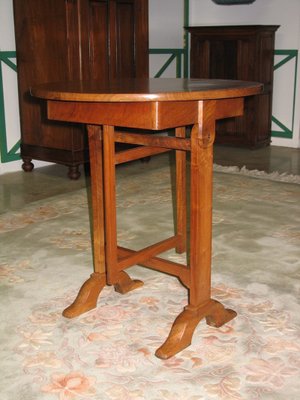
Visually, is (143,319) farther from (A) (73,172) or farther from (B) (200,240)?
(A) (73,172)

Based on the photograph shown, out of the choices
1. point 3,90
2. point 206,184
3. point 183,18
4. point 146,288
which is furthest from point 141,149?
point 183,18

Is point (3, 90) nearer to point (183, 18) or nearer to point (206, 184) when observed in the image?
point (183, 18)

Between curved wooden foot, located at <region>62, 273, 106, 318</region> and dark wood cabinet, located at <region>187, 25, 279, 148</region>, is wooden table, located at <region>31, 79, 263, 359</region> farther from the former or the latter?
dark wood cabinet, located at <region>187, 25, 279, 148</region>

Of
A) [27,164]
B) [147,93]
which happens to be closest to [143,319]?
[147,93]

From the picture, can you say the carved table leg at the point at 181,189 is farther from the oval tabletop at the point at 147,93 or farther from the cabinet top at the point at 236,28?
the cabinet top at the point at 236,28

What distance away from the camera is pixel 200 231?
1.94 m

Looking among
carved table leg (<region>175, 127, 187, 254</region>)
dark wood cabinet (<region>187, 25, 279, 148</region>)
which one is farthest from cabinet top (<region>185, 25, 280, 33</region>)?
carved table leg (<region>175, 127, 187, 254</region>)

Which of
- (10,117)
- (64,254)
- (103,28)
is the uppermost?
(103,28)

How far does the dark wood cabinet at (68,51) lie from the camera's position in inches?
168

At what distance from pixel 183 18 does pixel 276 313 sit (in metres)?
4.94

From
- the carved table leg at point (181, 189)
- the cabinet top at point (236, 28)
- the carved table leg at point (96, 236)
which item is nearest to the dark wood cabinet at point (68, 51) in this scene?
the cabinet top at point (236, 28)

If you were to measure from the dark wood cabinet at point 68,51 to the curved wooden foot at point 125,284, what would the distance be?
2175 millimetres

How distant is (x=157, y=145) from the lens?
1.99 meters

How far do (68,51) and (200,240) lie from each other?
275cm
